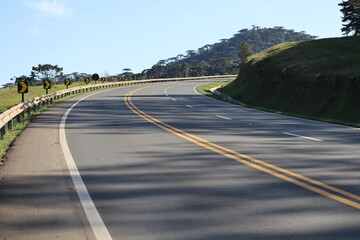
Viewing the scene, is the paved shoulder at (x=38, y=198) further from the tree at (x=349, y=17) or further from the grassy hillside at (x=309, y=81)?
the tree at (x=349, y=17)

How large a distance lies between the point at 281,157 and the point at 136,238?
552 centimetres

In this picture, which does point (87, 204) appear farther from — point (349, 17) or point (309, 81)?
point (349, 17)

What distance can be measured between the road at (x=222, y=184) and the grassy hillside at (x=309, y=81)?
17.9 m

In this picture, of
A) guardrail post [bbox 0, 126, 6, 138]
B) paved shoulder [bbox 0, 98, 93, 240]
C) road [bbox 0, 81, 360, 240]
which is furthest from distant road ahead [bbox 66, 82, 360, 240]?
guardrail post [bbox 0, 126, 6, 138]

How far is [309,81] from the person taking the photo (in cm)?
3653

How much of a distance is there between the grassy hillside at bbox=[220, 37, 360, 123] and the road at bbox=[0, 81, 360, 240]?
58.8ft

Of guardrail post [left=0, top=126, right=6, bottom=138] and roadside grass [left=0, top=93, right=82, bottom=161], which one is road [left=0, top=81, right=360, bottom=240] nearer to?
roadside grass [left=0, top=93, right=82, bottom=161]

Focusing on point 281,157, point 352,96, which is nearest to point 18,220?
point 281,157

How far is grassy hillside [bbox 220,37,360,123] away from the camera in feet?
103

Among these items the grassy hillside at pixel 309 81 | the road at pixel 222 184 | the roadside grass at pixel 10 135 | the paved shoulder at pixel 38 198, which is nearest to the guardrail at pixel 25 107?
the roadside grass at pixel 10 135

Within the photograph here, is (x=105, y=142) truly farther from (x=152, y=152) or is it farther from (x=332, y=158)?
(x=332, y=158)

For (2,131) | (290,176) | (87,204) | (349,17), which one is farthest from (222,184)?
(349,17)

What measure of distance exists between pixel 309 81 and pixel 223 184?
3065 cm

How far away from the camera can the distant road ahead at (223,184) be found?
17.3 feet
